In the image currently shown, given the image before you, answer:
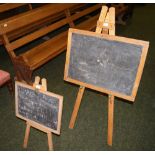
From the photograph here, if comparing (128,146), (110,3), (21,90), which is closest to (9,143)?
(21,90)

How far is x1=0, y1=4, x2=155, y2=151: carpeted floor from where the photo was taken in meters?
2.56

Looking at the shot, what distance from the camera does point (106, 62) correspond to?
2148 millimetres

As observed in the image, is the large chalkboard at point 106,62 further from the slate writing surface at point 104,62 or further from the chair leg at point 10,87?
the chair leg at point 10,87

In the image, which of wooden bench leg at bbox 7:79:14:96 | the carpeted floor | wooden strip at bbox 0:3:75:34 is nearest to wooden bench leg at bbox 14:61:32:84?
wooden bench leg at bbox 7:79:14:96

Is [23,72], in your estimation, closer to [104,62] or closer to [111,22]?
[104,62]

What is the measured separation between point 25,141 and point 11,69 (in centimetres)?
181

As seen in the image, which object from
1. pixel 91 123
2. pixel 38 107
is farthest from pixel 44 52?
pixel 38 107

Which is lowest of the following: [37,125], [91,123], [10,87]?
[91,123]

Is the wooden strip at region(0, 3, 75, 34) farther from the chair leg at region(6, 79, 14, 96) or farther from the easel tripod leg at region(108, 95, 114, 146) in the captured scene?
the easel tripod leg at region(108, 95, 114, 146)

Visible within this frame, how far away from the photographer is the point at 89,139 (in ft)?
8.62

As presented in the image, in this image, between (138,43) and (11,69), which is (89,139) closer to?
(138,43)

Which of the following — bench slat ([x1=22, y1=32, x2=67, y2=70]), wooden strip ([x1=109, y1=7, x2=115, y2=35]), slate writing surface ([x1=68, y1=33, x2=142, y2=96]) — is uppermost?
wooden strip ([x1=109, y1=7, x2=115, y2=35])

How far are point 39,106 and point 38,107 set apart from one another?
18 mm

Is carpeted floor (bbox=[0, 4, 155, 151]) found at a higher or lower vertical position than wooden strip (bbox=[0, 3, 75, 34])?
lower
